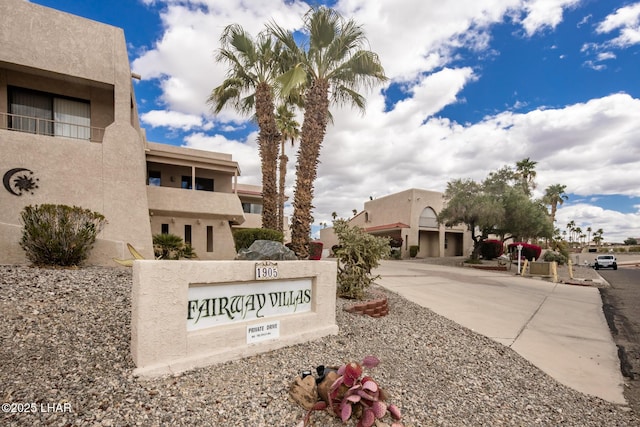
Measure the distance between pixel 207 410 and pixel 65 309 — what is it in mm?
2960

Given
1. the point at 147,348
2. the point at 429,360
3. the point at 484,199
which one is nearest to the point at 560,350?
the point at 429,360

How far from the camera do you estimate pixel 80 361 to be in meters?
3.36

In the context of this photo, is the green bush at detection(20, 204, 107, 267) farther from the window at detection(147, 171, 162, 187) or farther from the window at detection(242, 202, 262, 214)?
the window at detection(242, 202, 262, 214)

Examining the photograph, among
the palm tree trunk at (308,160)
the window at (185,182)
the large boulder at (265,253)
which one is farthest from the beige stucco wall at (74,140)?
the window at (185,182)

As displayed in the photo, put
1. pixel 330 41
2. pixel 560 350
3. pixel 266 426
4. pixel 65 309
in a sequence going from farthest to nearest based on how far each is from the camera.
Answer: pixel 330 41 < pixel 560 350 < pixel 65 309 < pixel 266 426

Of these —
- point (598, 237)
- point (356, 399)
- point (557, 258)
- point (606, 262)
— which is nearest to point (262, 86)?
point (356, 399)

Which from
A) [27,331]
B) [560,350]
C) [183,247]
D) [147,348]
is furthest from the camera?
[183,247]

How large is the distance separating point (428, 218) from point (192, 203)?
25.7m

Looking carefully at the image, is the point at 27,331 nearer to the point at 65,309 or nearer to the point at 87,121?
the point at 65,309

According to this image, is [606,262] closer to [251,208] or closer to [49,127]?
[251,208]

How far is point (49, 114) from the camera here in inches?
472

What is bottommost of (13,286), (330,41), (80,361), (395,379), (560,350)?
(560,350)

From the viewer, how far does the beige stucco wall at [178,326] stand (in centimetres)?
330

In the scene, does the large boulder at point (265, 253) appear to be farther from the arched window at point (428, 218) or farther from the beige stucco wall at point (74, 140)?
the arched window at point (428, 218)
